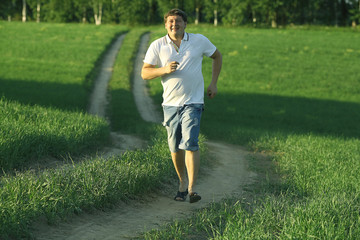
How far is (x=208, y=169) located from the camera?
8844 millimetres

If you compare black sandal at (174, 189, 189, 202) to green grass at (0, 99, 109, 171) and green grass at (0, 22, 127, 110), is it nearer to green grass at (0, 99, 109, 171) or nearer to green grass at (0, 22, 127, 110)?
green grass at (0, 99, 109, 171)

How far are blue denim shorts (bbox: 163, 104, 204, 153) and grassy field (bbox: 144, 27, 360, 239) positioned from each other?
850mm

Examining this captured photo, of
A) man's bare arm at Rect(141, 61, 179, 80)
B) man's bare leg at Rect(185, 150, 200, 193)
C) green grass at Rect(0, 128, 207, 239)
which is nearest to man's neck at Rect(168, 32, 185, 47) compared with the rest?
man's bare arm at Rect(141, 61, 179, 80)

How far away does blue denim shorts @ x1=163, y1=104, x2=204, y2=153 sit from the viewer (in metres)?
6.10

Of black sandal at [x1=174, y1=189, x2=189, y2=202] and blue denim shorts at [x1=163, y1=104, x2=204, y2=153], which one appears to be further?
black sandal at [x1=174, y1=189, x2=189, y2=202]

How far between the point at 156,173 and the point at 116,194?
1.25m

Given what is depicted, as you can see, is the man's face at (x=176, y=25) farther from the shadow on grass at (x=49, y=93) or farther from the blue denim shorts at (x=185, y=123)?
the shadow on grass at (x=49, y=93)

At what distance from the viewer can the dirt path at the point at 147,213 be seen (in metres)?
4.80

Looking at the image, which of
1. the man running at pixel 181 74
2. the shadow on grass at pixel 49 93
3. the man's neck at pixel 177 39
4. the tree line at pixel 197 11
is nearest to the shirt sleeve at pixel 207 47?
the man running at pixel 181 74

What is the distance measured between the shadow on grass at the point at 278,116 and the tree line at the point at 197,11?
40903 mm

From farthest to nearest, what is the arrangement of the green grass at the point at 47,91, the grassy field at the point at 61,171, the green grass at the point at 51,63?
the green grass at the point at 51,63 < the green grass at the point at 47,91 < the grassy field at the point at 61,171

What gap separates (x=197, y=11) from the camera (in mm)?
72750

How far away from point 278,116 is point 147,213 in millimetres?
14150

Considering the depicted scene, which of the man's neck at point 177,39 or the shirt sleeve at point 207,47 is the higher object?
the man's neck at point 177,39
